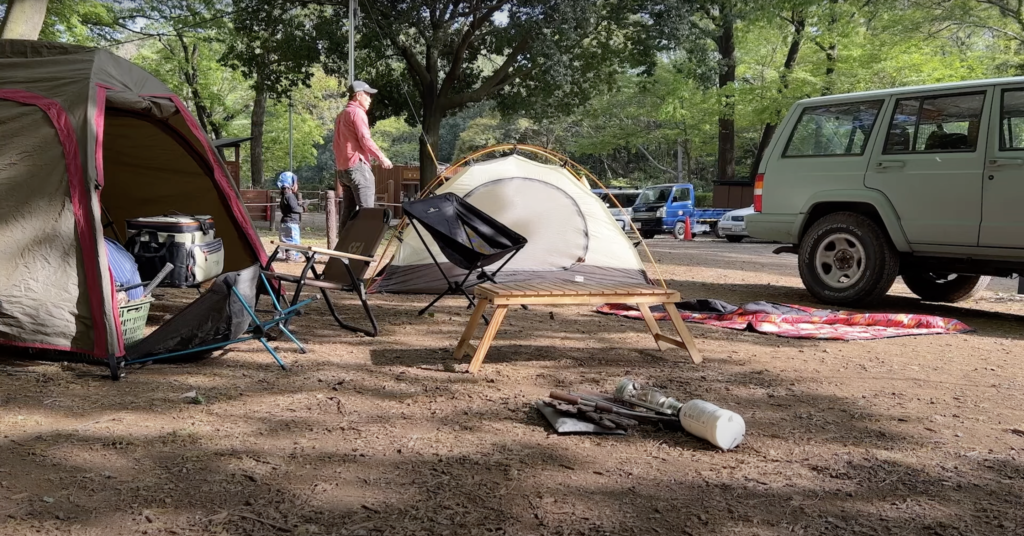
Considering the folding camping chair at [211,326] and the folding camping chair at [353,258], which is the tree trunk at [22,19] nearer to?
the folding camping chair at [353,258]

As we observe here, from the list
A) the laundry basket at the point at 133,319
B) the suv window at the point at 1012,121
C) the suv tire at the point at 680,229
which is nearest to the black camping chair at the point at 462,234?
the laundry basket at the point at 133,319

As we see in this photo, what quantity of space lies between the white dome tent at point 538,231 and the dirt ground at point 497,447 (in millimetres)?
2243

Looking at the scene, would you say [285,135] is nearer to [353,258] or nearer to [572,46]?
[572,46]

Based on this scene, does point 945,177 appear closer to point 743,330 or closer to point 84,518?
point 743,330

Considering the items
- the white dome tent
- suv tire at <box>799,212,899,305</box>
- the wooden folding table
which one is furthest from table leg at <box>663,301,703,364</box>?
suv tire at <box>799,212,899,305</box>

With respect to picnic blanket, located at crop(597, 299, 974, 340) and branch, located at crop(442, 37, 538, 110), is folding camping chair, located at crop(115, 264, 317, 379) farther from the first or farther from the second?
branch, located at crop(442, 37, 538, 110)

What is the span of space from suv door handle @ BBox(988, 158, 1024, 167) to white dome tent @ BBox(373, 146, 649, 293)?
315 cm

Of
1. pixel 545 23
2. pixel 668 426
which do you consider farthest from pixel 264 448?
pixel 545 23

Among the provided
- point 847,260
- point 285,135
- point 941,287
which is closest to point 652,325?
point 847,260

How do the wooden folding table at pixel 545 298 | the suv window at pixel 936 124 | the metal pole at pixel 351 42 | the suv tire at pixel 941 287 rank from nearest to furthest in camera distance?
the wooden folding table at pixel 545 298 < the suv window at pixel 936 124 < the suv tire at pixel 941 287 < the metal pole at pixel 351 42

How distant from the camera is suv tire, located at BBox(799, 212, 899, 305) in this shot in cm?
722

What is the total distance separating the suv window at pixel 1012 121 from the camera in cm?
653

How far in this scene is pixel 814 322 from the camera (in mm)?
6672

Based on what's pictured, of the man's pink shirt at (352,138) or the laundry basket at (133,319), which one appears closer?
the laundry basket at (133,319)
